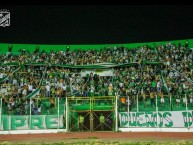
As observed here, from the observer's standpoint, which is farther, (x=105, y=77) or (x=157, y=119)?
(x=105, y=77)

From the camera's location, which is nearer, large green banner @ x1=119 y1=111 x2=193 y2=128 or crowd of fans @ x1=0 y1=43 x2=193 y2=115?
large green banner @ x1=119 y1=111 x2=193 y2=128

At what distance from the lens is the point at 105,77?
1339 inches

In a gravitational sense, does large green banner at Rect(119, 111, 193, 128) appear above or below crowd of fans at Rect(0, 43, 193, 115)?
below

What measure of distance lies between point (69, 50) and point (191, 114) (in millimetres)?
18999

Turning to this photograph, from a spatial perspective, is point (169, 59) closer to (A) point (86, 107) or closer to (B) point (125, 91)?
(B) point (125, 91)

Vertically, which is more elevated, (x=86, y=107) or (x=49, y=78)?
(x=49, y=78)

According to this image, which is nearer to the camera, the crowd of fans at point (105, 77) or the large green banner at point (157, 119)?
the large green banner at point (157, 119)

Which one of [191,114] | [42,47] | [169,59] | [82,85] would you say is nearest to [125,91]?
[82,85]

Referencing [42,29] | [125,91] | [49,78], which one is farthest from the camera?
[42,29]

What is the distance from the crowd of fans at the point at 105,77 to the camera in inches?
1191

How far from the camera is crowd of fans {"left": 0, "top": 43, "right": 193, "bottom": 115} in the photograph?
99.2 feet

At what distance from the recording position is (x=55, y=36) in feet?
122

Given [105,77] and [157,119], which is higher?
[105,77]

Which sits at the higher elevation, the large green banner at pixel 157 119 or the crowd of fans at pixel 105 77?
the crowd of fans at pixel 105 77
